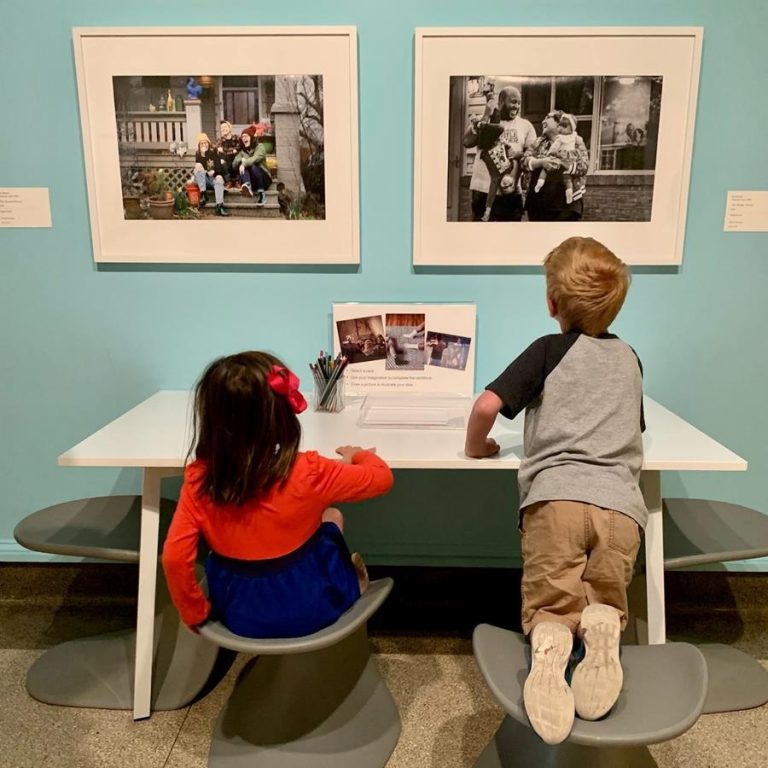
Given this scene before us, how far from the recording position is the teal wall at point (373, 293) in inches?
70.9

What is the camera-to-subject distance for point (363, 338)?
6.48 ft

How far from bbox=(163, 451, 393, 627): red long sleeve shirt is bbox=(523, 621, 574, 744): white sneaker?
1.44ft

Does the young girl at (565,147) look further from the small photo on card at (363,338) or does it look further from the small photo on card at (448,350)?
the small photo on card at (363,338)

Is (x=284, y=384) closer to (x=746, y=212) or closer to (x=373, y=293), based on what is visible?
(x=373, y=293)

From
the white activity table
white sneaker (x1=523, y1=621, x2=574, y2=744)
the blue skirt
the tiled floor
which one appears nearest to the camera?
white sneaker (x1=523, y1=621, x2=574, y2=744)

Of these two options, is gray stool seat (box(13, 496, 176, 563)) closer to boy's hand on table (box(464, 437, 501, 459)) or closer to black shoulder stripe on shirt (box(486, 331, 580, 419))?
boy's hand on table (box(464, 437, 501, 459))

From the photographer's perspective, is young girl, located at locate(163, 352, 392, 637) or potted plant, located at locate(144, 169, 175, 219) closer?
young girl, located at locate(163, 352, 392, 637)

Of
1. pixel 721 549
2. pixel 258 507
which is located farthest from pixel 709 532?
pixel 258 507

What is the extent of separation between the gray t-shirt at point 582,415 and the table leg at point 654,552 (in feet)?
0.67

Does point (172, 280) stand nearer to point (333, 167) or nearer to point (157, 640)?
point (333, 167)

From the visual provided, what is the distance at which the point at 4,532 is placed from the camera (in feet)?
7.27

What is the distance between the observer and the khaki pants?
4.26 feet

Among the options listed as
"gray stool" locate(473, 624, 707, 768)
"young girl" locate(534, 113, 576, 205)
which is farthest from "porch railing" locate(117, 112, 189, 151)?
"gray stool" locate(473, 624, 707, 768)

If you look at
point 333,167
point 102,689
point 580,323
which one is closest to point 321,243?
point 333,167
